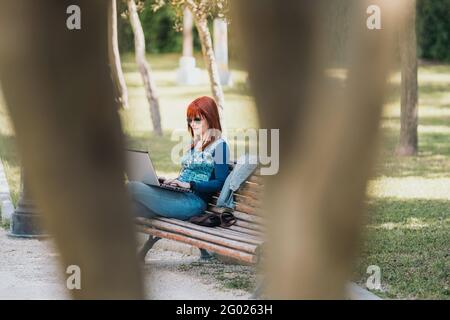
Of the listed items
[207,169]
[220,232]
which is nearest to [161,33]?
[207,169]

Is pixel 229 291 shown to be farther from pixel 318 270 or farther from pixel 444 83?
pixel 444 83

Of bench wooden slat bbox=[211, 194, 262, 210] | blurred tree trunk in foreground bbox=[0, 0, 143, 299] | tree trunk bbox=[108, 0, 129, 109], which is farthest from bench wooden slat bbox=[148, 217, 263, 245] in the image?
blurred tree trunk in foreground bbox=[0, 0, 143, 299]

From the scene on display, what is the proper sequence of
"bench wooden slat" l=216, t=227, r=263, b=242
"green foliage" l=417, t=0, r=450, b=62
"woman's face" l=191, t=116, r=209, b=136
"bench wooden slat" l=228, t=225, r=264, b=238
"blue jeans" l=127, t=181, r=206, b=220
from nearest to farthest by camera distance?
"bench wooden slat" l=216, t=227, r=263, b=242 → "bench wooden slat" l=228, t=225, r=264, b=238 → "blue jeans" l=127, t=181, r=206, b=220 → "woman's face" l=191, t=116, r=209, b=136 → "green foliage" l=417, t=0, r=450, b=62

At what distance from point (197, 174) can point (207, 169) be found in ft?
0.28

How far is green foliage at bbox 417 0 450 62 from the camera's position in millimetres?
28922

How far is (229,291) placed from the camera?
6656 millimetres

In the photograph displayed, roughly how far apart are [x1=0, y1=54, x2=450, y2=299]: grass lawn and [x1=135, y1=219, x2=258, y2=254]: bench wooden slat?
72cm

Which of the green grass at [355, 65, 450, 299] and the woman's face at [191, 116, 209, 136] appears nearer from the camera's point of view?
the green grass at [355, 65, 450, 299]

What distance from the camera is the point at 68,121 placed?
1.26 meters

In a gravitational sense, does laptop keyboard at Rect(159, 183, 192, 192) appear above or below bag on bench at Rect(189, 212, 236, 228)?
above

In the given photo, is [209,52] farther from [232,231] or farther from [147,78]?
[232,231]

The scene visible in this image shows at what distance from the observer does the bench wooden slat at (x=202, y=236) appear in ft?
19.5

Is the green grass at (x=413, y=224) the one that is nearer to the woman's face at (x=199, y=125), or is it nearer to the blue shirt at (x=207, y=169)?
the blue shirt at (x=207, y=169)

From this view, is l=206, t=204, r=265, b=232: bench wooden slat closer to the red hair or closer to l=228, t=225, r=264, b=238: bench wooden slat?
l=228, t=225, r=264, b=238: bench wooden slat
